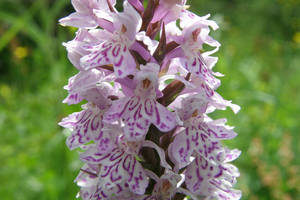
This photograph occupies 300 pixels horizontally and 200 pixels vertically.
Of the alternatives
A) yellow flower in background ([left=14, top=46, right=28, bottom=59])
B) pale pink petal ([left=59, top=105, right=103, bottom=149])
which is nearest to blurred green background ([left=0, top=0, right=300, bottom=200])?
yellow flower in background ([left=14, top=46, right=28, bottom=59])

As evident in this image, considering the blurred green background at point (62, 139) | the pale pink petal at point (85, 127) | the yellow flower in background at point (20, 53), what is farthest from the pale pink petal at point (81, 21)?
the yellow flower in background at point (20, 53)

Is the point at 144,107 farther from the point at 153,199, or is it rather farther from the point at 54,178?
the point at 54,178

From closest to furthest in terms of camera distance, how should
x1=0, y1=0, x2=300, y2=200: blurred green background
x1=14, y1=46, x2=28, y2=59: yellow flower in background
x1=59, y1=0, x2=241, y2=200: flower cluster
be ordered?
x1=59, y1=0, x2=241, y2=200: flower cluster
x1=0, y1=0, x2=300, y2=200: blurred green background
x1=14, y1=46, x2=28, y2=59: yellow flower in background

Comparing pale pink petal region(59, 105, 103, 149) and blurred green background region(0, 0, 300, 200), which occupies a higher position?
pale pink petal region(59, 105, 103, 149)

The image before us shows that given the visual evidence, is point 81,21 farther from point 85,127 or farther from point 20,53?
point 20,53

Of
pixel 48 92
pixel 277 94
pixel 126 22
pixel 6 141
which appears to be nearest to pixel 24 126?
pixel 6 141

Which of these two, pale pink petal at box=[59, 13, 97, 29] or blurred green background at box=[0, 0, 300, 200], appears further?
blurred green background at box=[0, 0, 300, 200]

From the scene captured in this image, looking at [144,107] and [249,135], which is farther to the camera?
[249,135]

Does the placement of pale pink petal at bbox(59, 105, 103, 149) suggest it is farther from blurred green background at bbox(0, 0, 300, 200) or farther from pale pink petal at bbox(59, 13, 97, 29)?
blurred green background at bbox(0, 0, 300, 200)
